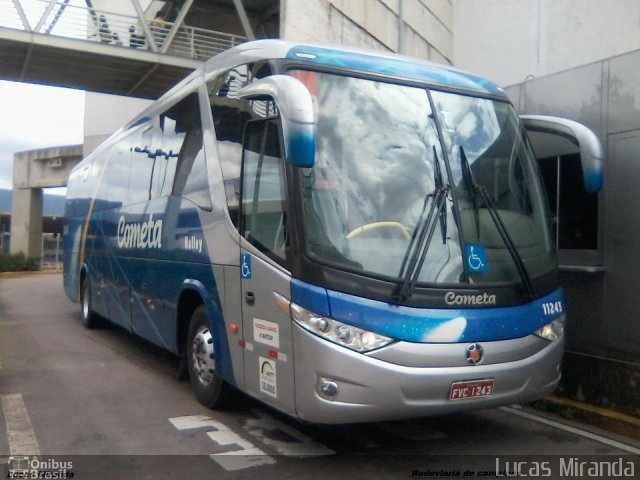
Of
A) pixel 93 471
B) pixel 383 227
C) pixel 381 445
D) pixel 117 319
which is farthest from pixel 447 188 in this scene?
pixel 117 319

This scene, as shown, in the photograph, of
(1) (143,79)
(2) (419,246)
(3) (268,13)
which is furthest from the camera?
(3) (268,13)

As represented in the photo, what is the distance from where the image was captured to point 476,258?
530 cm

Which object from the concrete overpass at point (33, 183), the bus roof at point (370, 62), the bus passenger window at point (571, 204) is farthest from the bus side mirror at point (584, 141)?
the concrete overpass at point (33, 183)

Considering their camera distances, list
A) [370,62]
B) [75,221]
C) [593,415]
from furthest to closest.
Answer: [75,221] < [593,415] < [370,62]

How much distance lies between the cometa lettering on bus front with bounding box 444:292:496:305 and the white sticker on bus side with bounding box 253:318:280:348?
1311 mm

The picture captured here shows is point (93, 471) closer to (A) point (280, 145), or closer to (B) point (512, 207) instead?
(A) point (280, 145)

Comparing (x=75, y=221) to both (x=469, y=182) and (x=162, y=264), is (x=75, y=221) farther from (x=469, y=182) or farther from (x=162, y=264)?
(x=469, y=182)

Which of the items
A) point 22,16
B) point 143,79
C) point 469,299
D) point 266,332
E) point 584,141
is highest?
point 22,16

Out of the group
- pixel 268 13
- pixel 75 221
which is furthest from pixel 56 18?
pixel 75 221

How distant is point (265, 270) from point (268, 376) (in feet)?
2.74

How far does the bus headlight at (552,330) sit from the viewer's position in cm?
556

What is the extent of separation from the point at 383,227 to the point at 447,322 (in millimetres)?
831

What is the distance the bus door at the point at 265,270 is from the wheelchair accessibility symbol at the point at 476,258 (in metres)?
1.36

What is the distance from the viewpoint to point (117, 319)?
35.0 feet
